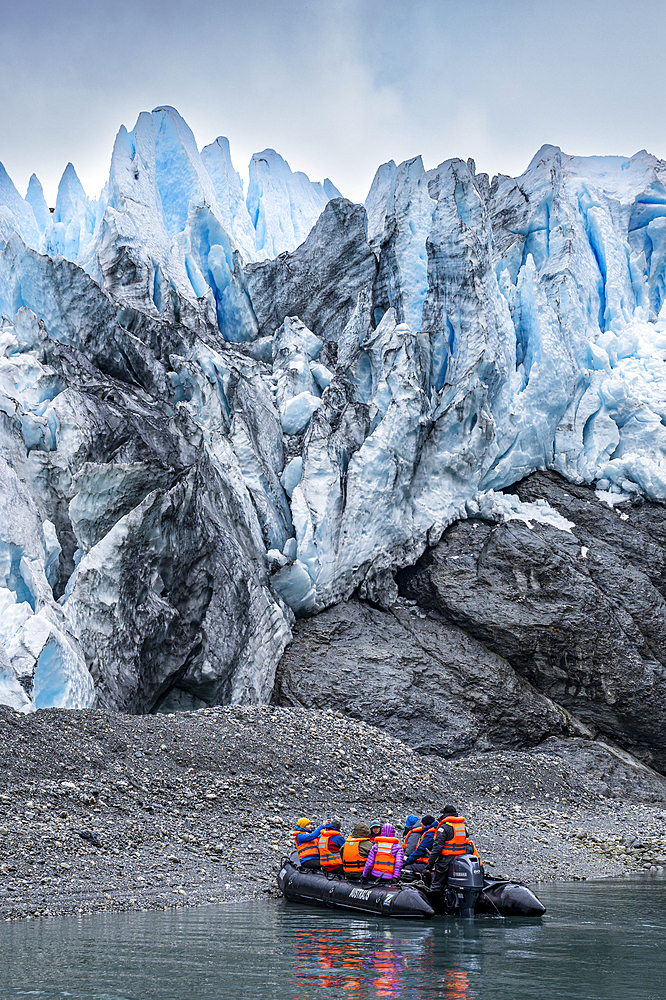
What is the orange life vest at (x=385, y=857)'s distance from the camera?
447 inches

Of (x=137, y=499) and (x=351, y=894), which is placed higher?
(x=137, y=499)

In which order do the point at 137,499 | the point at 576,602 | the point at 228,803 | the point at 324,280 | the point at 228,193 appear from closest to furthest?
the point at 228,803, the point at 137,499, the point at 576,602, the point at 324,280, the point at 228,193

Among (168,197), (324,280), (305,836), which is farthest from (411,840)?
(168,197)

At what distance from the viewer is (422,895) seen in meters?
10.9

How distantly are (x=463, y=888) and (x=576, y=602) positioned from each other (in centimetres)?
1613

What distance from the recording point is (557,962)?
8.15m

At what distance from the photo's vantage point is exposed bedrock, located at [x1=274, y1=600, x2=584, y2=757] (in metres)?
22.7

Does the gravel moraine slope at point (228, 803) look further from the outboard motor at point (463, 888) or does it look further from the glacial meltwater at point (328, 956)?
the outboard motor at point (463, 888)

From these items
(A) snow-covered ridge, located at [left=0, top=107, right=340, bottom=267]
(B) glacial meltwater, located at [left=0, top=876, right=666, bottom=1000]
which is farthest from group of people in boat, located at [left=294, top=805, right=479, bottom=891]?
(A) snow-covered ridge, located at [left=0, top=107, right=340, bottom=267]

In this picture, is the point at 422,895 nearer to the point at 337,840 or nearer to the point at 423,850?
the point at 423,850

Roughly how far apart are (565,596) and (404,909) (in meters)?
16.8

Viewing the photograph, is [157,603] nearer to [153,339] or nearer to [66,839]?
[66,839]

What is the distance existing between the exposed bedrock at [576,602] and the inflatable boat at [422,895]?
47.9 ft

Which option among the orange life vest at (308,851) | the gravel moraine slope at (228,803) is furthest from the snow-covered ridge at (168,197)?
the orange life vest at (308,851)
